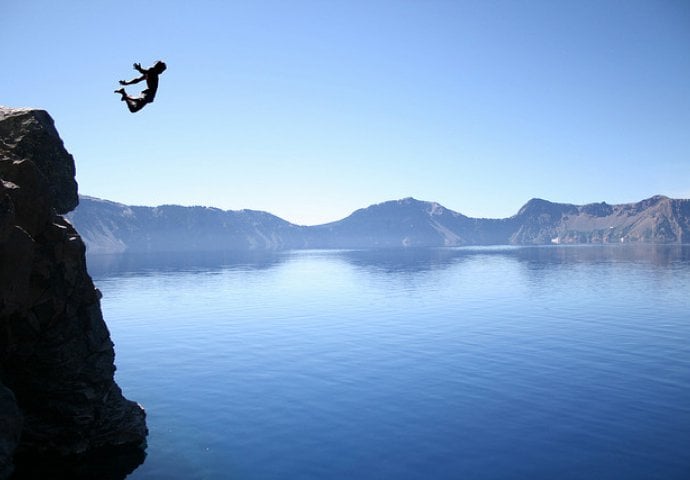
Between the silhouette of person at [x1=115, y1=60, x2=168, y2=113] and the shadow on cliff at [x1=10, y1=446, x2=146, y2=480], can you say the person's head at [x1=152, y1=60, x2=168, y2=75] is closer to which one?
the silhouette of person at [x1=115, y1=60, x2=168, y2=113]

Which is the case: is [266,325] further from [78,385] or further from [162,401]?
[78,385]

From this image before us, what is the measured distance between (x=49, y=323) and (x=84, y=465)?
834cm

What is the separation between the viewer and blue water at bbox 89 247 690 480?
80.3 feet

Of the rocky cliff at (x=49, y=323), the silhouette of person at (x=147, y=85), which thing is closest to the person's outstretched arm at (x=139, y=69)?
the silhouette of person at (x=147, y=85)

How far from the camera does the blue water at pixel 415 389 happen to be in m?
24.5

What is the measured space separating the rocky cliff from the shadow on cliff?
2.06ft

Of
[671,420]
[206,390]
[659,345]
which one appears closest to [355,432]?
[206,390]

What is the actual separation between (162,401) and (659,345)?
167 feet

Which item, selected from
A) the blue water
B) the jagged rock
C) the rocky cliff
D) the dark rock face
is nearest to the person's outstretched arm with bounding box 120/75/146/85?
the rocky cliff

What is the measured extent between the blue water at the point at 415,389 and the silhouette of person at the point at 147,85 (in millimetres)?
19126

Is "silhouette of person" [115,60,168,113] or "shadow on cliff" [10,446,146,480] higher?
"silhouette of person" [115,60,168,113]

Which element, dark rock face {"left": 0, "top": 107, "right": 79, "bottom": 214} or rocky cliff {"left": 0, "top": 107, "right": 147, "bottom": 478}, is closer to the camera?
rocky cliff {"left": 0, "top": 107, "right": 147, "bottom": 478}

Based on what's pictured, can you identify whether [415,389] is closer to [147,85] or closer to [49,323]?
[49,323]

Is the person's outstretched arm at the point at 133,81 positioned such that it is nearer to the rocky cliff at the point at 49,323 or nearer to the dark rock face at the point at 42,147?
the rocky cliff at the point at 49,323
